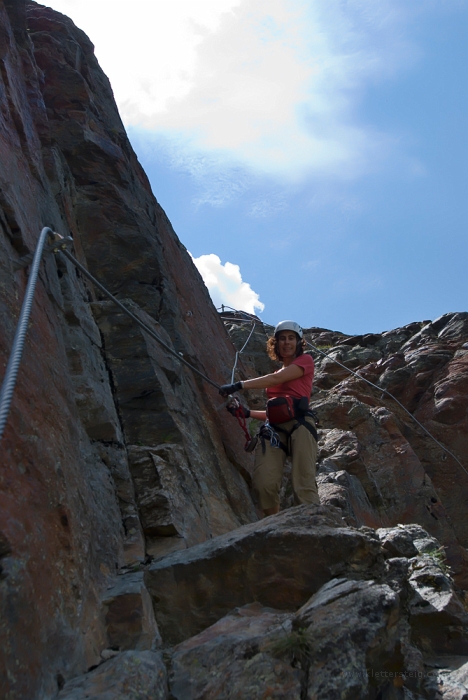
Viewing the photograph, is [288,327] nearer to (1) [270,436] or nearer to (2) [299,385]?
(2) [299,385]

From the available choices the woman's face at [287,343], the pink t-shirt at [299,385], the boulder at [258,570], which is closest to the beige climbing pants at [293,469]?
the pink t-shirt at [299,385]

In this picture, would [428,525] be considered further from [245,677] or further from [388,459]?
[245,677]

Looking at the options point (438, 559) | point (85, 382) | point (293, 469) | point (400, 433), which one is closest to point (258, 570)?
point (293, 469)

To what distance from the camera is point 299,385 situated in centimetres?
680

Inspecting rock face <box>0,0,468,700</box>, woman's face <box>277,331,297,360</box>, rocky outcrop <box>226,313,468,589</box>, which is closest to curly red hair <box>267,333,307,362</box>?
woman's face <box>277,331,297,360</box>

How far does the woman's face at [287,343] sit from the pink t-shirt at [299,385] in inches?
13.5

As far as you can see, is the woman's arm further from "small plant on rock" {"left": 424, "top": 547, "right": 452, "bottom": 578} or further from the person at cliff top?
"small plant on rock" {"left": 424, "top": 547, "right": 452, "bottom": 578}

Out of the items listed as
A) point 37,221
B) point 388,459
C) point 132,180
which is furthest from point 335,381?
point 37,221

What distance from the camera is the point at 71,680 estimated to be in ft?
9.78

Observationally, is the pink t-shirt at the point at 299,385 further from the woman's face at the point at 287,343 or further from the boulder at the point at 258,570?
the boulder at the point at 258,570

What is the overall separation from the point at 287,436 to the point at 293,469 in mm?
439

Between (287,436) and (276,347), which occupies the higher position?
(276,347)

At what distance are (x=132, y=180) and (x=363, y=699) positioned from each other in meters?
9.34

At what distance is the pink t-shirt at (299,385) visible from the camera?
6.74 m
